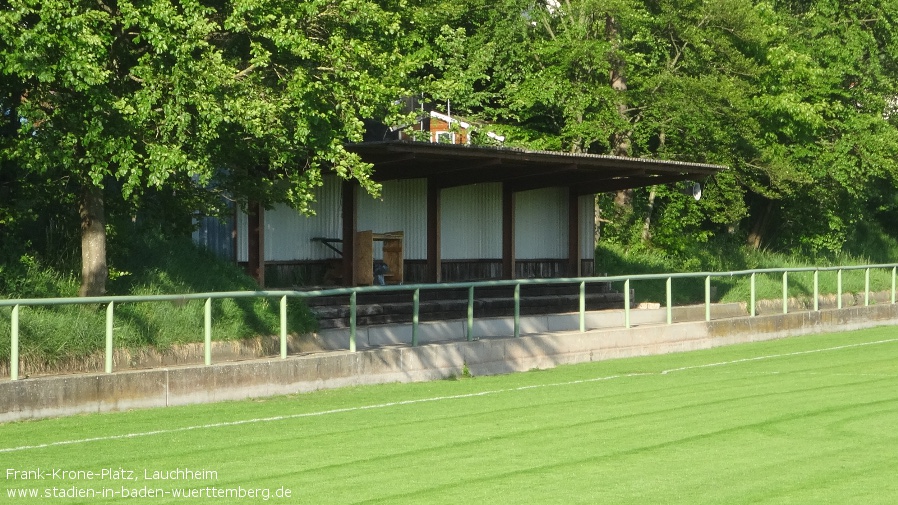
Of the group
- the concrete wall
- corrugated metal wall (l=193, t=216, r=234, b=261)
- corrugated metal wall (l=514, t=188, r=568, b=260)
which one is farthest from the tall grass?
corrugated metal wall (l=193, t=216, r=234, b=261)

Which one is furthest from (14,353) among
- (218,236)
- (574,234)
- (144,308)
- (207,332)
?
(574,234)

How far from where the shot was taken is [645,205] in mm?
39656

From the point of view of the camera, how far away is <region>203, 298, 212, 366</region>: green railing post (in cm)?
1545

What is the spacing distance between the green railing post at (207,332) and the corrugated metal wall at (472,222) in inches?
486

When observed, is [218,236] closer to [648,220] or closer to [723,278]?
[723,278]

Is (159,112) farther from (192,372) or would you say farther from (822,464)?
(822,464)

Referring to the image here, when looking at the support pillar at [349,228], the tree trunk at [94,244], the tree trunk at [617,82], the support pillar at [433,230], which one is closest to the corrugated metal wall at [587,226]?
the tree trunk at [617,82]

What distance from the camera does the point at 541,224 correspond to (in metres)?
30.4

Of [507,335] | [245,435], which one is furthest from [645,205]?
[245,435]

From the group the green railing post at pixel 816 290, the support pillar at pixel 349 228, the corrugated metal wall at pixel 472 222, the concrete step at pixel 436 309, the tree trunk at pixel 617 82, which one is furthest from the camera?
the tree trunk at pixel 617 82

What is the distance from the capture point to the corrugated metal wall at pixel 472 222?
1094 inches

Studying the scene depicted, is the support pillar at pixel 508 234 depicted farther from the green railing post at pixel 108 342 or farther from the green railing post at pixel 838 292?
the green railing post at pixel 108 342

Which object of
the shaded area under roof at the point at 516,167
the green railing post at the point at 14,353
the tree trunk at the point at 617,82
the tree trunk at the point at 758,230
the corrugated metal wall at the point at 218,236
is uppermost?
the tree trunk at the point at 617,82

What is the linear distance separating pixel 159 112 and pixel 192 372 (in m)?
3.24
